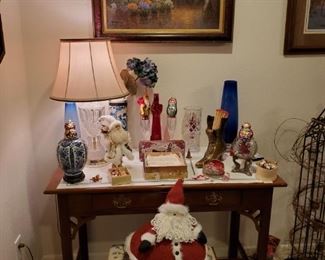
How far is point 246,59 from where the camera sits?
6.08 ft

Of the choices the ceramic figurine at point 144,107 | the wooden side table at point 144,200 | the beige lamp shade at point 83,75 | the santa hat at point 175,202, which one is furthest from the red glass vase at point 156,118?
the santa hat at point 175,202

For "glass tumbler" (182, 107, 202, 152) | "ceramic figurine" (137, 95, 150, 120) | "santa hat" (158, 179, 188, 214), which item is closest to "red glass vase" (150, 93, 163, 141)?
"ceramic figurine" (137, 95, 150, 120)

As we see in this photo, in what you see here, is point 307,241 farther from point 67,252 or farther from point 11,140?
point 11,140

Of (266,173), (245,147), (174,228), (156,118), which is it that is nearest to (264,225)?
(266,173)

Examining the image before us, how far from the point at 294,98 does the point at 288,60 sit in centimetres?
21

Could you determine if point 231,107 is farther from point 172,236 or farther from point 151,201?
point 172,236

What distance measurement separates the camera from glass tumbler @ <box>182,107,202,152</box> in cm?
175

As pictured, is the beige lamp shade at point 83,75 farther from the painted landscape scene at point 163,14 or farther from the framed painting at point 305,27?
the framed painting at point 305,27

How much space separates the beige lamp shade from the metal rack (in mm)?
1100

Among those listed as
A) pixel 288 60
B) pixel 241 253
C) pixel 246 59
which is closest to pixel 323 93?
pixel 288 60

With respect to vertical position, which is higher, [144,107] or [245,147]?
[144,107]

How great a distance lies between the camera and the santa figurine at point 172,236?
1.32 meters

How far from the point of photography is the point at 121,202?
1479mm

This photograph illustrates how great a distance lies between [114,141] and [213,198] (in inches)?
19.1
